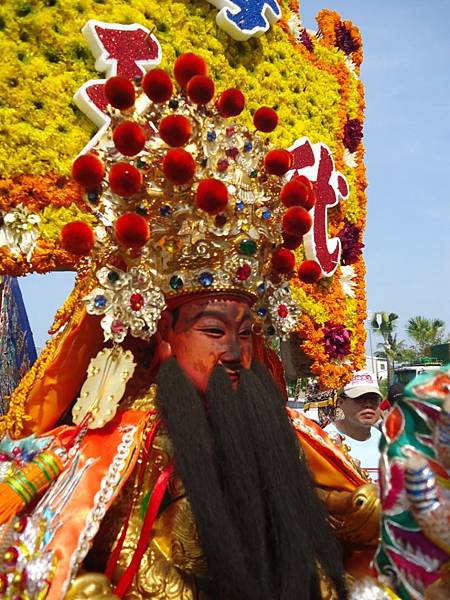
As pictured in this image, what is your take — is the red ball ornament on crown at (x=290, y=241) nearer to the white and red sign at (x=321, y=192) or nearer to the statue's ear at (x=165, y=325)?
the statue's ear at (x=165, y=325)

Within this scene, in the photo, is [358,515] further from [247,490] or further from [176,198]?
[176,198]

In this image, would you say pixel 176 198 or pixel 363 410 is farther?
pixel 363 410

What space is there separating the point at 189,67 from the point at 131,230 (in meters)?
0.64

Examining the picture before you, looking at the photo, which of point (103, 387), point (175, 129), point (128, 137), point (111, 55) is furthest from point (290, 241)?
point (111, 55)

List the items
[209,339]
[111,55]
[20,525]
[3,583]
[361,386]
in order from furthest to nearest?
[361,386], [111,55], [209,339], [20,525], [3,583]

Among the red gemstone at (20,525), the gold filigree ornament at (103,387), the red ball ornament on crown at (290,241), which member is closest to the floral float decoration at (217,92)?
the red ball ornament on crown at (290,241)

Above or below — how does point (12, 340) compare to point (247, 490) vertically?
above

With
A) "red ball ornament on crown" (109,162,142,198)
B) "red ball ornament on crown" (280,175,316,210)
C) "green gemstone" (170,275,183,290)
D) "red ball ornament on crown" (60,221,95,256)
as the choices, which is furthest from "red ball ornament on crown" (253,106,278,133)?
"red ball ornament on crown" (60,221,95,256)

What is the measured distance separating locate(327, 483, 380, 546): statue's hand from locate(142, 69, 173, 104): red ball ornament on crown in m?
1.62

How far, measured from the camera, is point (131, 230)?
2262 millimetres

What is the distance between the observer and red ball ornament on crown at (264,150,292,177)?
255cm

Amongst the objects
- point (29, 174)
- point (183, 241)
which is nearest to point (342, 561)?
point (183, 241)

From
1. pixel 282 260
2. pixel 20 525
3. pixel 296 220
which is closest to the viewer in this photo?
pixel 20 525

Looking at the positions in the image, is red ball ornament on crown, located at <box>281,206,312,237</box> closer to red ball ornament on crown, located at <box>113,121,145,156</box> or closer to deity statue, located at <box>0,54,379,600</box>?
deity statue, located at <box>0,54,379,600</box>
